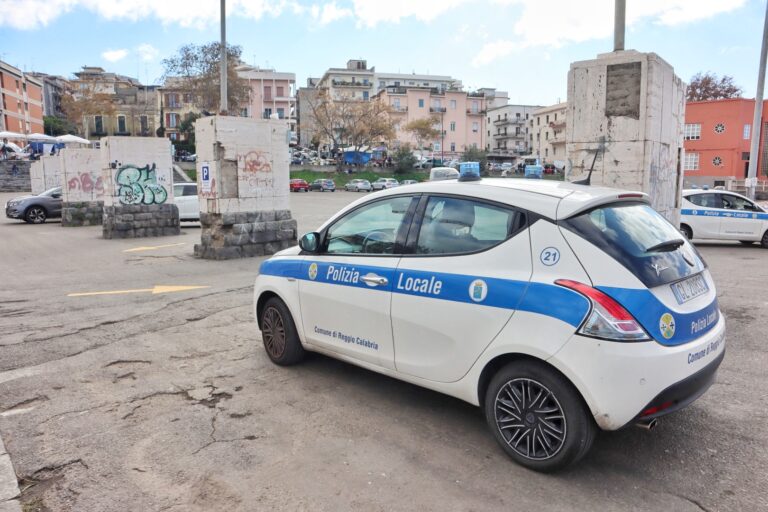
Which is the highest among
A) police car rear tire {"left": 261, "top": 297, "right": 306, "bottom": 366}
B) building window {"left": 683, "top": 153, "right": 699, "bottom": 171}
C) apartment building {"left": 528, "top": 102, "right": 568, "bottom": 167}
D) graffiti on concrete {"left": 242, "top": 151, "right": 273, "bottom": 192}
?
apartment building {"left": 528, "top": 102, "right": 568, "bottom": 167}

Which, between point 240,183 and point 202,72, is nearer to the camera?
point 240,183

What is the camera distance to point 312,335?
186 inches

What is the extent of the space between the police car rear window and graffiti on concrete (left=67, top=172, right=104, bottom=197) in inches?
846

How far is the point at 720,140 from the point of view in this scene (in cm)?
4441

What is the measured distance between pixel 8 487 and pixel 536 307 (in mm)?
3240

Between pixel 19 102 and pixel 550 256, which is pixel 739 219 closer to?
pixel 550 256

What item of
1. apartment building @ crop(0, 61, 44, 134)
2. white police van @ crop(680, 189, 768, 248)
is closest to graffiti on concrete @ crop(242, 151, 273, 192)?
white police van @ crop(680, 189, 768, 248)

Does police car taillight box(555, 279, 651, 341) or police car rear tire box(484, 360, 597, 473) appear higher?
police car taillight box(555, 279, 651, 341)

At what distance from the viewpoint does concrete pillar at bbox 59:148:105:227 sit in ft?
67.2

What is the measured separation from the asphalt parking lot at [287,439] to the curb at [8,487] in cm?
4

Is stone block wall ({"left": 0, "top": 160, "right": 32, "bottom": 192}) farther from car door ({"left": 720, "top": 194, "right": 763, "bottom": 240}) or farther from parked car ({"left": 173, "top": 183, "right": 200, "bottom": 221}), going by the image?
car door ({"left": 720, "top": 194, "right": 763, "bottom": 240})

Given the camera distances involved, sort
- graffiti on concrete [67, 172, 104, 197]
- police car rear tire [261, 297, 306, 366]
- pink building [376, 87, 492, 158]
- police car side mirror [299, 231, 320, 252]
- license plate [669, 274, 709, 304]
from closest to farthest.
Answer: license plate [669, 274, 709, 304] → police car side mirror [299, 231, 320, 252] → police car rear tire [261, 297, 306, 366] → graffiti on concrete [67, 172, 104, 197] → pink building [376, 87, 492, 158]

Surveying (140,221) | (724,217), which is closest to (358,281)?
(724,217)

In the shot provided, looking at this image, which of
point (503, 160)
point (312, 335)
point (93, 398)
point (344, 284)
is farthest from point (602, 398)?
point (503, 160)
